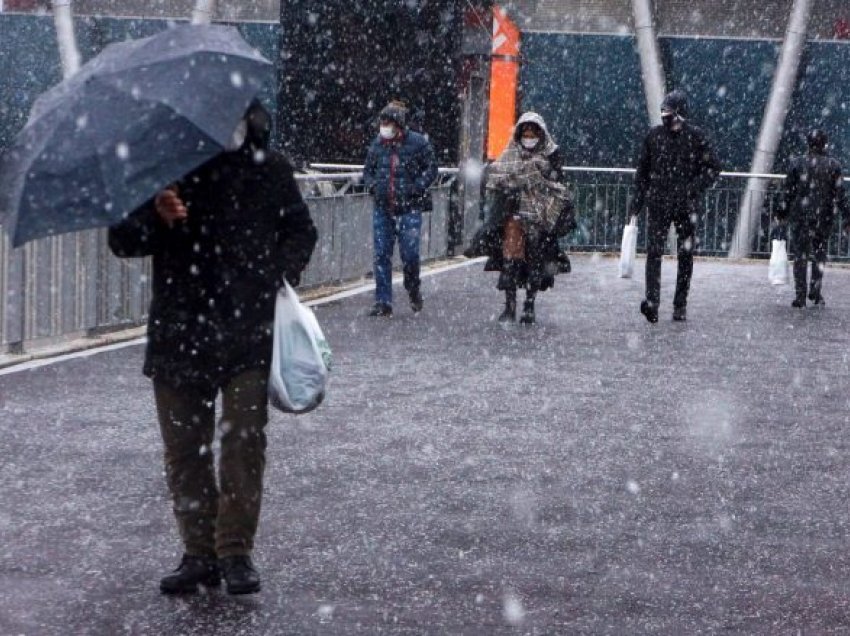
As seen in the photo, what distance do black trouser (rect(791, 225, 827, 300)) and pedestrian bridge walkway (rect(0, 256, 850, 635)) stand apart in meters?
4.05

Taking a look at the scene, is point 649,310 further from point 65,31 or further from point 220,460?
point 65,31

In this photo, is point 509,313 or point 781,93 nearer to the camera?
point 509,313

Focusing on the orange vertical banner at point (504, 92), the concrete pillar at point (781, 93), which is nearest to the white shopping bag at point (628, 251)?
the concrete pillar at point (781, 93)

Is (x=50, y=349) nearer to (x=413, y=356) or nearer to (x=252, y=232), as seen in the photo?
(x=413, y=356)

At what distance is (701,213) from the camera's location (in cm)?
2527

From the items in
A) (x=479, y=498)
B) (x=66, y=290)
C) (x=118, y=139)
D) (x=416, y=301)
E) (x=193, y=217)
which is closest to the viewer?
(x=118, y=139)

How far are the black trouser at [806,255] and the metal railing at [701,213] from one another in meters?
7.16

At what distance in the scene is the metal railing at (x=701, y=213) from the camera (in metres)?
25.0

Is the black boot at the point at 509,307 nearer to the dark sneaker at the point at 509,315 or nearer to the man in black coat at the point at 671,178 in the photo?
the dark sneaker at the point at 509,315

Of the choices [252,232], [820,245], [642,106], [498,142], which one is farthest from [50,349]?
[642,106]

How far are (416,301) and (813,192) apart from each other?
420cm

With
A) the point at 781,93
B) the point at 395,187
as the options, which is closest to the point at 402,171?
the point at 395,187

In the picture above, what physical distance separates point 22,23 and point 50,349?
61.3 feet

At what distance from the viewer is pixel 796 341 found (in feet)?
46.6
